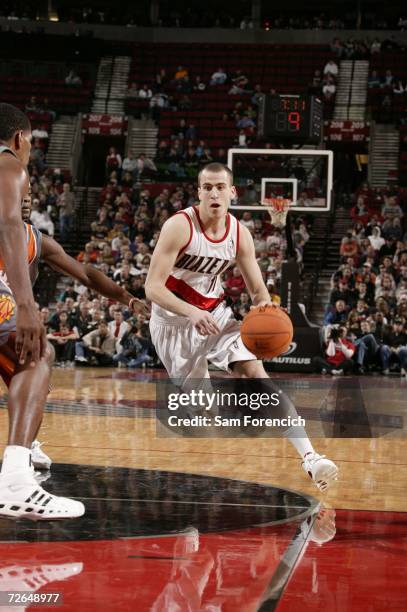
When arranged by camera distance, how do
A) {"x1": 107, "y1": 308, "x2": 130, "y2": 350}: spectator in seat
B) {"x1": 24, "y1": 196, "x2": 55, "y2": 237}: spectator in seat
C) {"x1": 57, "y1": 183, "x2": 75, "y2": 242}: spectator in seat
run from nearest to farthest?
{"x1": 107, "y1": 308, "x2": 130, "y2": 350}: spectator in seat → {"x1": 24, "y1": 196, "x2": 55, "y2": 237}: spectator in seat → {"x1": 57, "y1": 183, "x2": 75, "y2": 242}: spectator in seat

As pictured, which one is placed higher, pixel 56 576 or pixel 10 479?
pixel 10 479

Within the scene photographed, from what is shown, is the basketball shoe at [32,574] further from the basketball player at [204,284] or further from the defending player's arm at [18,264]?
the basketball player at [204,284]

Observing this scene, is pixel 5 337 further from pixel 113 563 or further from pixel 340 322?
pixel 340 322

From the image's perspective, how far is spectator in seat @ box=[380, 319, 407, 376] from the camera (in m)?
14.5

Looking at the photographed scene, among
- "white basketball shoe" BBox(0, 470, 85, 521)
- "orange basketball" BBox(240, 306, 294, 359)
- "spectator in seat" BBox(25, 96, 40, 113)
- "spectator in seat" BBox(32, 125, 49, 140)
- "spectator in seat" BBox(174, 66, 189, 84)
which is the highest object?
"spectator in seat" BBox(174, 66, 189, 84)

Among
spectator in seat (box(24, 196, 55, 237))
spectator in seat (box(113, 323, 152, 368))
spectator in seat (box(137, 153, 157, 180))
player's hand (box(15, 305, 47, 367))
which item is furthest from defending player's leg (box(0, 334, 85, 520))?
spectator in seat (box(137, 153, 157, 180))

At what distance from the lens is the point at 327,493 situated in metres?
5.16

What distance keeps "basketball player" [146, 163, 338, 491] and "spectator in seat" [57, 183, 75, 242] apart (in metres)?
14.4

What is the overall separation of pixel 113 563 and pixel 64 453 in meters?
3.02

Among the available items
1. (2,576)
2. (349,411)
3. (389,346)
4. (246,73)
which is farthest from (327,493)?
(246,73)

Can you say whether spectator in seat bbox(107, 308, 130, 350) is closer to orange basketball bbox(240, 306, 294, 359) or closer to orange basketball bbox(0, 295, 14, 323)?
orange basketball bbox(240, 306, 294, 359)

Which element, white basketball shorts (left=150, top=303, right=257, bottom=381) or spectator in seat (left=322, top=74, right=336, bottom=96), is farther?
spectator in seat (left=322, top=74, right=336, bottom=96)

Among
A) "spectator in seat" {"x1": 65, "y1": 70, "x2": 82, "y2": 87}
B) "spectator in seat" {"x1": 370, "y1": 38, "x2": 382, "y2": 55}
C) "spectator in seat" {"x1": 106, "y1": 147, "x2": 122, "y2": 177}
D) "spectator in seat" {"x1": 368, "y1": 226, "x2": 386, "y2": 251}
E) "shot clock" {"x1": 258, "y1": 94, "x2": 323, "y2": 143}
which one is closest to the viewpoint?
"shot clock" {"x1": 258, "y1": 94, "x2": 323, "y2": 143}

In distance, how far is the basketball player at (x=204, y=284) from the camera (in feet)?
18.2
